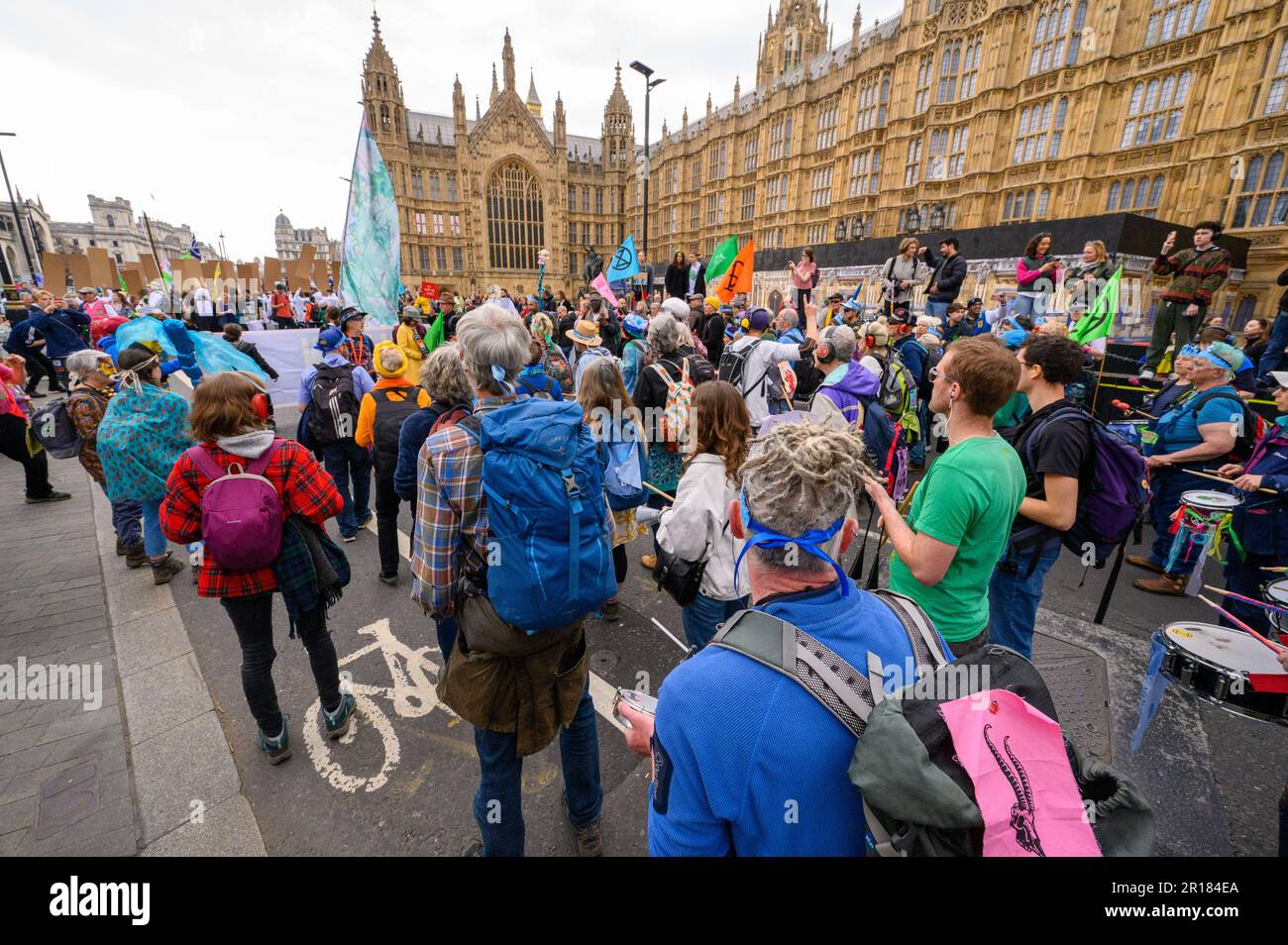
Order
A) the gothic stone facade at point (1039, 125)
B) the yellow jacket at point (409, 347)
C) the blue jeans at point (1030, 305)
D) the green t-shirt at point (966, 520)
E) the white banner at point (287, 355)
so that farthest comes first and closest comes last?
the gothic stone facade at point (1039, 125), the white banner at point (287, 355), the blue jeans at point (1030, 305), the yellow jacket at point (409, 347), the green t-shirt at point (966, 520)

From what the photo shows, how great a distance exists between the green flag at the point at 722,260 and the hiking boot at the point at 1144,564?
355 inches

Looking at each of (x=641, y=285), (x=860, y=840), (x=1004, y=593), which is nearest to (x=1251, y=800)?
(x=1004, y=593)

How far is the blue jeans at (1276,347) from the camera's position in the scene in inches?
335

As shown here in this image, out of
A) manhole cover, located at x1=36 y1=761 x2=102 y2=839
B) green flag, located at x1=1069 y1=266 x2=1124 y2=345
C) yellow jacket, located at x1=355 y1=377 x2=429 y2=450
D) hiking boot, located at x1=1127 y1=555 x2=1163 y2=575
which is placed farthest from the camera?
green flag, located at x1=1069 y1=266 x2=1124 y2=345

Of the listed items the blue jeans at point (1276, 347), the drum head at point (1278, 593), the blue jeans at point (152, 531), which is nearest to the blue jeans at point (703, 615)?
the drum head at point (1278, 593)

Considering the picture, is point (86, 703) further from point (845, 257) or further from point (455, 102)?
point (455, 102)

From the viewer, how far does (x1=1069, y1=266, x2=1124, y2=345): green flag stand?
293 inches

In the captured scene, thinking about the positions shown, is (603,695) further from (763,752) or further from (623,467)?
(763,752)

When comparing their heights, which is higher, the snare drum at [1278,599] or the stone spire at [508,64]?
the stone spire at [508,64]

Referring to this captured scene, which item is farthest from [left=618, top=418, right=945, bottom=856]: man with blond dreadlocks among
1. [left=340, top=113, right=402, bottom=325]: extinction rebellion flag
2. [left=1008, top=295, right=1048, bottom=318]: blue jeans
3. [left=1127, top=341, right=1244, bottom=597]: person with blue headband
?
[left=1008, top=295, right=1048, bottom=318]: blue jeans

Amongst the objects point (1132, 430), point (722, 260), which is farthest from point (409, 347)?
point (1132, 430)

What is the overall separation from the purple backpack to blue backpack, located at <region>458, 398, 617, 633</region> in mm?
1386

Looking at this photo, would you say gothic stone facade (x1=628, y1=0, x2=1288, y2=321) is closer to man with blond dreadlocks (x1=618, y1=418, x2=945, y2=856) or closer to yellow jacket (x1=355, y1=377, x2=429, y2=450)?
yellow jacket (x1=355, y1=377, x2=429, y2=450)

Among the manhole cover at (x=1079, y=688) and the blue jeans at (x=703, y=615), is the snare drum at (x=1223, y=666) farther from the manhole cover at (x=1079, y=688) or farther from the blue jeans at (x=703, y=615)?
the blue jeans at (x=703, y=615)
